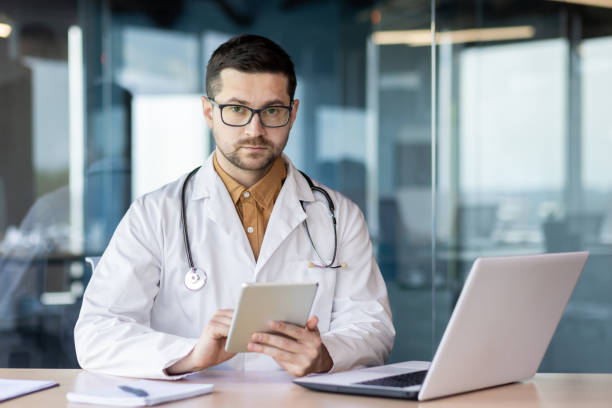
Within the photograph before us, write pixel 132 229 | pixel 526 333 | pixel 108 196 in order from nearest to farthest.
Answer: pixel 526 333
pixel 132 229
pixel 108 196

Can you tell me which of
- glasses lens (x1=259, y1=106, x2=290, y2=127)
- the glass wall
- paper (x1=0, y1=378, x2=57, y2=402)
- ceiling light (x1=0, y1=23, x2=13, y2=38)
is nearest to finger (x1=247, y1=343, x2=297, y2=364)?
paper (x1=0, y1=378, x2=57, y2=402)

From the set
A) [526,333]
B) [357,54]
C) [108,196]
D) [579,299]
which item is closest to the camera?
[526,333]

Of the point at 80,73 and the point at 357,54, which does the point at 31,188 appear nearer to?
the point at 80,73

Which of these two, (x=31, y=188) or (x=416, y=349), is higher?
(x=31, y=188)

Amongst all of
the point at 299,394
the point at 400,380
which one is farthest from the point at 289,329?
the point at 400,380

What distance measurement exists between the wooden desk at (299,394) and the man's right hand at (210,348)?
0.04 meters

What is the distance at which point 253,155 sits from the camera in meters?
2.03

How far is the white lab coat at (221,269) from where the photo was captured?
6.36ft

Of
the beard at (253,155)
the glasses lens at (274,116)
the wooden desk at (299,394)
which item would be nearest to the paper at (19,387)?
the wooden desk at (299,394)

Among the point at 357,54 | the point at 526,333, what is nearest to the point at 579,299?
the point at 357,54

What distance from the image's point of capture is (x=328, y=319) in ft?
6.90

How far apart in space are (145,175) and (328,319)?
223 centimetres

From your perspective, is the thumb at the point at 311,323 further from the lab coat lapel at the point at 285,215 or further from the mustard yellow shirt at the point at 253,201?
the mustard yellow shirt at the point at 253,201

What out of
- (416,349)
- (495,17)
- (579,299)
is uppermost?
(495,17)
